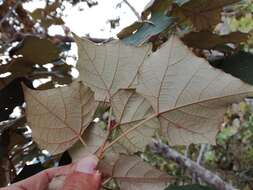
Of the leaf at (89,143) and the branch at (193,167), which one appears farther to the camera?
the branch at (193,167)

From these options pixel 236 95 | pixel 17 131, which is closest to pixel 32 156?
pixel 17 131

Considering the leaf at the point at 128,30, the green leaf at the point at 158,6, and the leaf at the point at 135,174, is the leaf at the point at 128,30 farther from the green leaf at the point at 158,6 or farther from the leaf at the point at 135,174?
the leaf at the point at 135,174

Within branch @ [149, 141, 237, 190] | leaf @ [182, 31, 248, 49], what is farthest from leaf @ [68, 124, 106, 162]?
branch @ [149, 141, 237, 190]

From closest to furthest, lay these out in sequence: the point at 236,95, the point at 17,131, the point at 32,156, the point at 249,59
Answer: the point at 236,95 → the point at 249,59 → the point at 17,131 → the point at 32,156

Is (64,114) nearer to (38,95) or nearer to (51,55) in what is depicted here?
(38,95)

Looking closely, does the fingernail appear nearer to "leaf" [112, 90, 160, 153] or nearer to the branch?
"leaf" [112, 90, 160, 153]

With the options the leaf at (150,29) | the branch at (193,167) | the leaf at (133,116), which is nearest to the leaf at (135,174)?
the leaf at (133,116)
